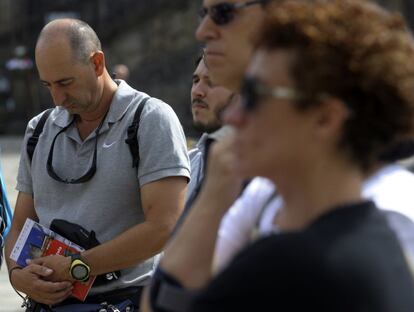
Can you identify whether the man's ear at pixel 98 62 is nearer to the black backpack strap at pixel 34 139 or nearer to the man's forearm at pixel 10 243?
the black backpack strap at pixel 34 139

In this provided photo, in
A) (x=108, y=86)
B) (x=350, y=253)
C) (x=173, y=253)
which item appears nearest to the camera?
(x=350, y=253)

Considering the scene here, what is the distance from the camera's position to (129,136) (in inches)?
171

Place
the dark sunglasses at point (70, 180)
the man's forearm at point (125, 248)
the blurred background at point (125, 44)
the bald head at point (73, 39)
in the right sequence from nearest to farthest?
1. the man's forearm at point (125, 248)
2. the dark sunglasses at point (70, 180)
3. the bald head at point (73, 39)
4. the blurred background at point (125, 44)

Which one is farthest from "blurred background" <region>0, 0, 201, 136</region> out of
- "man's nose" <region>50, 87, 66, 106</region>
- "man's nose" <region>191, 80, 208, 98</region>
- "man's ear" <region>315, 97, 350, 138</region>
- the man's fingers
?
"man's ear" <region>315, 97, 350, 138</region>

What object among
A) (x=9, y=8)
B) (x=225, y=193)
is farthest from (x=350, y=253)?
(x=9, y=8)

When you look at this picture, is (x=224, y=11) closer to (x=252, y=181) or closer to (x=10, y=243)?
(x=252, y=181)

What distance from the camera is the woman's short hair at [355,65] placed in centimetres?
223

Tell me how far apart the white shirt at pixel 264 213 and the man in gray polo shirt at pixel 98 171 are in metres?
1.59

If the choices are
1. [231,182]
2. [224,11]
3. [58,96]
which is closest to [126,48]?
[58,96]

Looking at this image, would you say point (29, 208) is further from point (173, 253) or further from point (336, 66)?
point (336, 66)

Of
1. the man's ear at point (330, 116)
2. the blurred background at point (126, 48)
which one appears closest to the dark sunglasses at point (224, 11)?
the man's ear at point (330, 116)

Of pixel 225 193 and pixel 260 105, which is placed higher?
pixel 260 105

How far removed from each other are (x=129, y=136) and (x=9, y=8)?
26.1 meters

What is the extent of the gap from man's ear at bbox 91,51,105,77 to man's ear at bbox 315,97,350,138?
2427 millimetres
